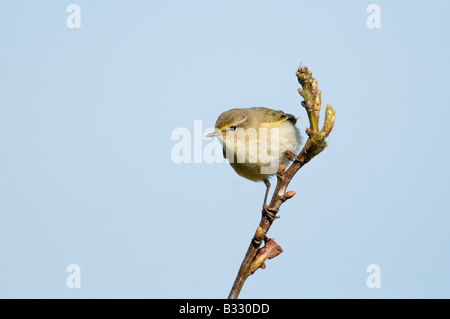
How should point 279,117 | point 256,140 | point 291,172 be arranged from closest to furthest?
point 291,172 < point 256,140 < point 279,117

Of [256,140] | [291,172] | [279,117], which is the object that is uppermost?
[279,117]

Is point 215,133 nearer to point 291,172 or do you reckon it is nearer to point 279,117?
point 279,117

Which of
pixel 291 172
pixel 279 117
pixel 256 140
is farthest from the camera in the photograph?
pixel 279 117

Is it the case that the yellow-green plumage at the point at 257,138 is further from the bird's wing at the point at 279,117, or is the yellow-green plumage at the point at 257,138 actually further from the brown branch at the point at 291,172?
the brown branch at the point at 291,172

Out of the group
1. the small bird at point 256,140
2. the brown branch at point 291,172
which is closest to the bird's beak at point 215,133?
the small bird at point 256,140

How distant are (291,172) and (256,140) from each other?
113 inches

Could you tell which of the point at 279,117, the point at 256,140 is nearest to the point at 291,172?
the point at 256,140

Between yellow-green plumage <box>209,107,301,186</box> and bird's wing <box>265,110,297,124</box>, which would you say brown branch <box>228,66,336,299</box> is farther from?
bird's wing <box>265,110,297,124</box>

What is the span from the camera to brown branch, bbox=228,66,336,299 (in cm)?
287

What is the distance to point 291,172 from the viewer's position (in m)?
3.02

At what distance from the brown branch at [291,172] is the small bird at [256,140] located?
2.43 metres

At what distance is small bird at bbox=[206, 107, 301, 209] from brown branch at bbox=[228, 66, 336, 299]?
2.43 meters

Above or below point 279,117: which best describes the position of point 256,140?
below

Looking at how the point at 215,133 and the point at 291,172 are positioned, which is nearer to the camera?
the point at 291,172
